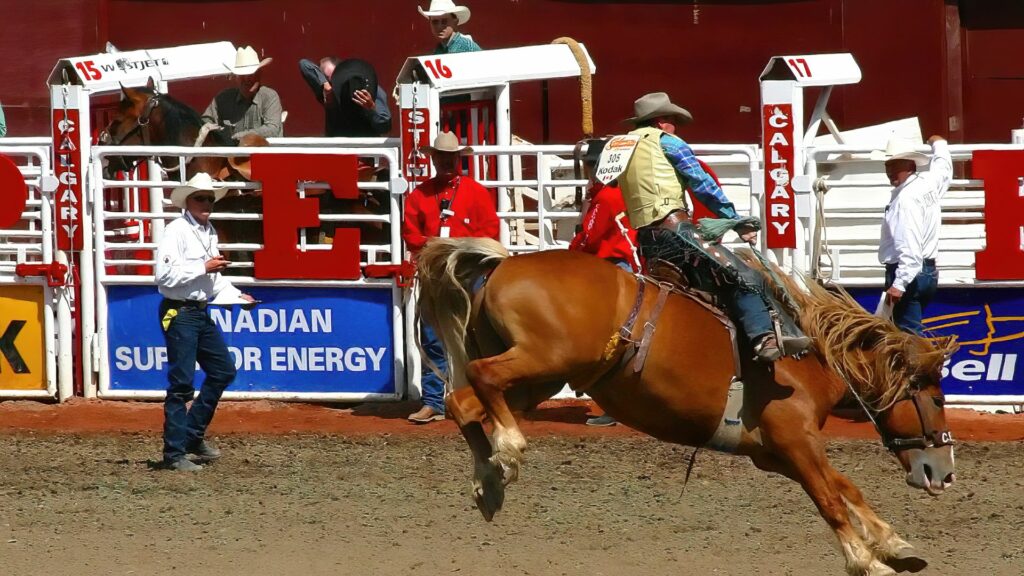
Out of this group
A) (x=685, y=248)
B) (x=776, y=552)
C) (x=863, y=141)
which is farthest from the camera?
(x=863, y=141)

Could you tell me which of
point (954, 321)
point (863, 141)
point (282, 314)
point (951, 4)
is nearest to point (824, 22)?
point (951, 4)

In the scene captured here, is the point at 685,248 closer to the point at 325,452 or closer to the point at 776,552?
the point at 776,552

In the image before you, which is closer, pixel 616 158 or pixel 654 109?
pixel 616 158

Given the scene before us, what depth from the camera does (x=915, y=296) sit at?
959cm

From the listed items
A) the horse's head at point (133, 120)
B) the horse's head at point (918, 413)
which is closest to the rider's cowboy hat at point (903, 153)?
the horse's head at point (918, 413)

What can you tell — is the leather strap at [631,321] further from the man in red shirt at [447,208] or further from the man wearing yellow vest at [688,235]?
the man in red shirt at [447,208]

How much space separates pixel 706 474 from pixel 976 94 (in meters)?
7.71

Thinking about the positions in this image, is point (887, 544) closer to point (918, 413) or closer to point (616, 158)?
point (918, 413)

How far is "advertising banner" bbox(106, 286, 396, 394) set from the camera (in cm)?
1063

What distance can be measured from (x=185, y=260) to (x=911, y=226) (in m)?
4.59

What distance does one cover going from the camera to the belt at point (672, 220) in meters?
6.36

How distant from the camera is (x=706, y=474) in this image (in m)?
8.74

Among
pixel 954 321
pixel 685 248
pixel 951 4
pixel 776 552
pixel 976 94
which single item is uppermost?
pixel 951 4

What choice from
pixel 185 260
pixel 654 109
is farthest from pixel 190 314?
pixel 654 109
